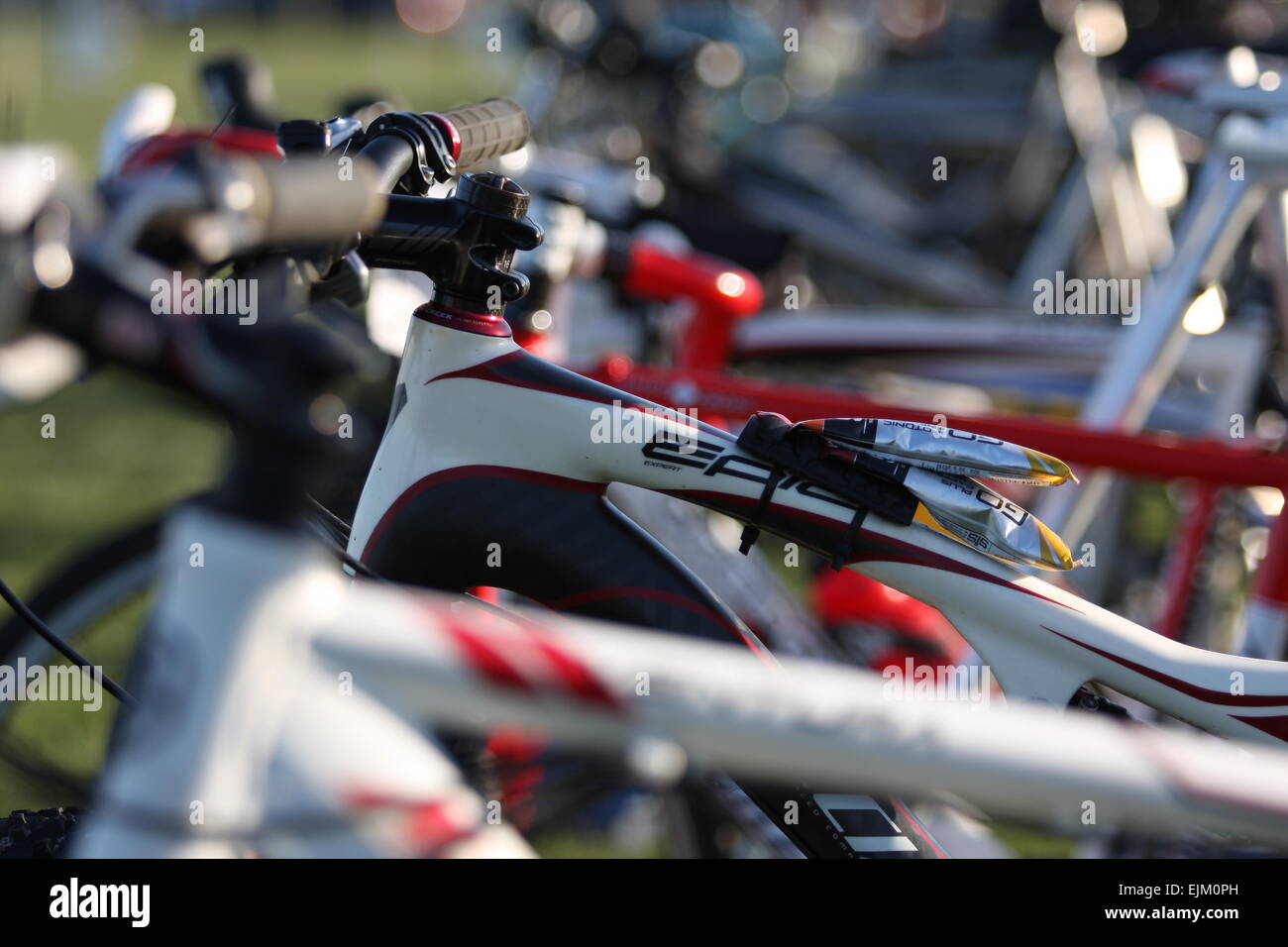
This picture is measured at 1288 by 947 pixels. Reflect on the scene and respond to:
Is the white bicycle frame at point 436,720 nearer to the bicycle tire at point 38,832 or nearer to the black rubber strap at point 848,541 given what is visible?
the black rubber strap at point 848,541

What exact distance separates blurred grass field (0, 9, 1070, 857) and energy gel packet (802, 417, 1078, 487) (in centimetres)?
71

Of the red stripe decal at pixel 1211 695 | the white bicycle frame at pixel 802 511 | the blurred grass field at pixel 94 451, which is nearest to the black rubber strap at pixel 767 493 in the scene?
the white bicycle frame at pixel 802 511

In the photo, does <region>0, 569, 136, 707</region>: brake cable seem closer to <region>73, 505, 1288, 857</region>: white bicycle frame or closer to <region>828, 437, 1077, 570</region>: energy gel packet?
<region>73, 505, 1288, 857</region>: white bicycle frame

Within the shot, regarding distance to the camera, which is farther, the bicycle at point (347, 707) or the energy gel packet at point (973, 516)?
the energy gel packet at point (973, 516)

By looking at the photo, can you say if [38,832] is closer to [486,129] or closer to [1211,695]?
[486,129]

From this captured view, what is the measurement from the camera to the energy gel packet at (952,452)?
1.34 m

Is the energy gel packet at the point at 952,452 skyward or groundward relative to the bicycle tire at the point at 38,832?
skyward

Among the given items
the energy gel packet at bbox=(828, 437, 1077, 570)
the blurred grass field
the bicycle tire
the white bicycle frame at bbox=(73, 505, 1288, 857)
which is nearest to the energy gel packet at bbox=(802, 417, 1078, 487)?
the energy gel packet at bbox=(828, 437, 1077, 570)

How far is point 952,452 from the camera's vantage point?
1343 millimetres

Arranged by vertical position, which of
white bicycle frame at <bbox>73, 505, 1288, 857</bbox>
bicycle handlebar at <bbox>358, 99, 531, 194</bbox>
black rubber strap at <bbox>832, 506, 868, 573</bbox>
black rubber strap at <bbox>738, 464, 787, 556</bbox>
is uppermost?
bicycle handlebar at <bbox>358, 99, 531, 194</bbox>

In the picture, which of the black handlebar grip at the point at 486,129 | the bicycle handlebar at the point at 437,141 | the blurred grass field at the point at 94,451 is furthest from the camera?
the blurred grass field at the point at 94,451

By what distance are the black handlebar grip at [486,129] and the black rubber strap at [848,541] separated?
61 cm

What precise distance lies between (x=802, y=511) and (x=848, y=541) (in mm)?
59

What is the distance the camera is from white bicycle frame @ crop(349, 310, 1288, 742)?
1.36 metres
